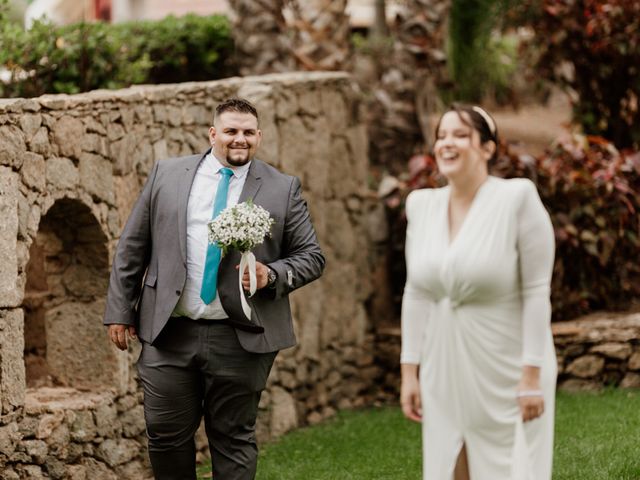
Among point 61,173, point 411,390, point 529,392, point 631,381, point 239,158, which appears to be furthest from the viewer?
point 631,381

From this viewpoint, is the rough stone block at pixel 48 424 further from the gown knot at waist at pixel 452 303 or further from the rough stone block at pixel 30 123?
the gown knot at waist at pixel 452 303

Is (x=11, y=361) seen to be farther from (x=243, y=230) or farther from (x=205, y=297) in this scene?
(x=243, y=230)

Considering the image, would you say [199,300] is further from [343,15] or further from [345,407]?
[343,15]

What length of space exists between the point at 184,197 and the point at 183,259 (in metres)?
0.32

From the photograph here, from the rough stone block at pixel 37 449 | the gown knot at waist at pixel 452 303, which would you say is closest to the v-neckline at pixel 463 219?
the gown knot at waist at pixel 452 303

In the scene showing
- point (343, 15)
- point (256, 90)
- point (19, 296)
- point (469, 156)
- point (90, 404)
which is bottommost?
point (90, 404)

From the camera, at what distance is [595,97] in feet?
41.8

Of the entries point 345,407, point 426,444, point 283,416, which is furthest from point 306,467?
point 426,444

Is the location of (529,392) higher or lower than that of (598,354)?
higher

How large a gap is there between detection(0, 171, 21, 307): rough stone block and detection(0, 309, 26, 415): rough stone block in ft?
0.28

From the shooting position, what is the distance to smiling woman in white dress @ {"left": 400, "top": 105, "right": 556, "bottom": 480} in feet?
16.3

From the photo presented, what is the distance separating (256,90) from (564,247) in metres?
2.96

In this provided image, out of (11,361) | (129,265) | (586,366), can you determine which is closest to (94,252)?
(11,361)

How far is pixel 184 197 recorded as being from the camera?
20.8 feet
